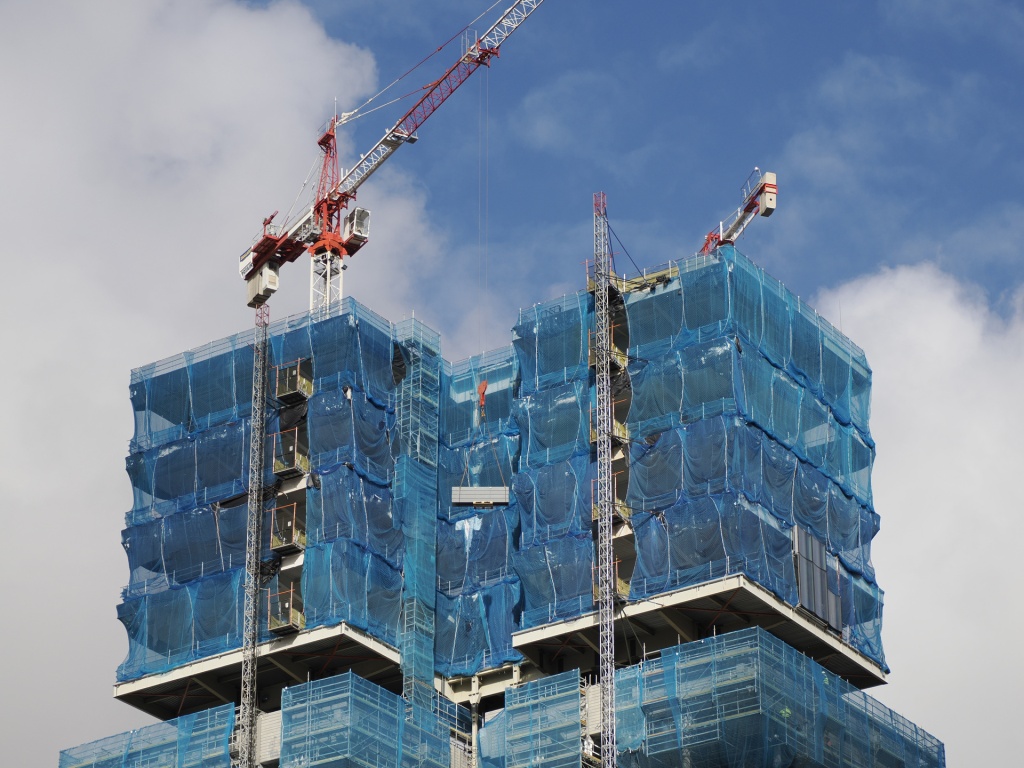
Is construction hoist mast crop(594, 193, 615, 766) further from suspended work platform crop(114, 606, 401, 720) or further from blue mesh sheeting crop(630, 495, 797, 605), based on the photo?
suspended work platform crop(114, 606, 401, 720)

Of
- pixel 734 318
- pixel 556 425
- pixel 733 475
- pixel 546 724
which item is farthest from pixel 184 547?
pixel 734 318

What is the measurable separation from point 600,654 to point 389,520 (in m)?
17.0

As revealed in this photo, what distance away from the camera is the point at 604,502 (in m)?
141

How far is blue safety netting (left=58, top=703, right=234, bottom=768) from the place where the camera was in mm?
141875

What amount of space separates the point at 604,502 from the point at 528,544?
18.0 feet

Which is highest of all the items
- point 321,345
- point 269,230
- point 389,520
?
point 269,230

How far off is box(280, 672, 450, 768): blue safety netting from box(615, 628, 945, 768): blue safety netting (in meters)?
11.9

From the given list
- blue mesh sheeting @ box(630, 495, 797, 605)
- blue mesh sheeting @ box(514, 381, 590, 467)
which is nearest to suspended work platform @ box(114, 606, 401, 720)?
blue mesh sheeting @ box(514, 381, 590, 467)

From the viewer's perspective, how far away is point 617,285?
14762 cm

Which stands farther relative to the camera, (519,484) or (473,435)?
(473,435)

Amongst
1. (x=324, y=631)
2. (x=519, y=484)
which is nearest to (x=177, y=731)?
(x=324, y=631)

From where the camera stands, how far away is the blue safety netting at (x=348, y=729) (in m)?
136

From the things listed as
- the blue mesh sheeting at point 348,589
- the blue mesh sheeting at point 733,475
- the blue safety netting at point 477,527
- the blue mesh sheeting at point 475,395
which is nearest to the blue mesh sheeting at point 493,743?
the blue safety netting at point 477,527

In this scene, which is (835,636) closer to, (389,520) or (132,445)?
(389,520)
